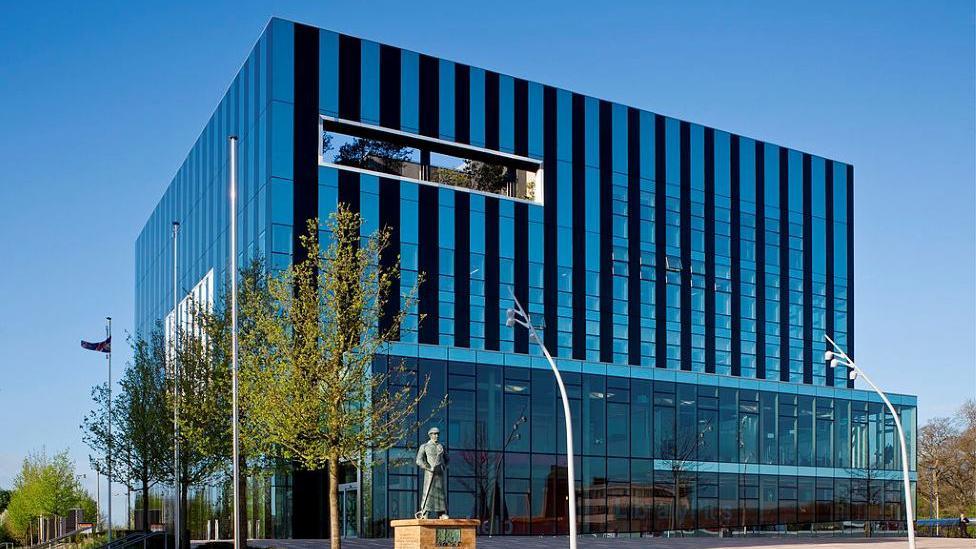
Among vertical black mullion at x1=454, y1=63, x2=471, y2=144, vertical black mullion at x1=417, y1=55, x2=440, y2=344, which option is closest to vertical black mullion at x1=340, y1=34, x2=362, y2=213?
vertical black mullion at x1=417, y1=55, x2=440, y2=344

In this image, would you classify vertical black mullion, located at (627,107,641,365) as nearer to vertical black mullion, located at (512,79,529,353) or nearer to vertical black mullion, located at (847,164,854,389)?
vertical black mullion, located at (512,79,529,353)

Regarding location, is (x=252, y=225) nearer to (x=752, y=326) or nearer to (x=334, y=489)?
(x=334, y=489)

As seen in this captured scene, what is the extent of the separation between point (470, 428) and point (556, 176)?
611 inches

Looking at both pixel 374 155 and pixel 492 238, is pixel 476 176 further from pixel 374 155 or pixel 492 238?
pixel 374 155

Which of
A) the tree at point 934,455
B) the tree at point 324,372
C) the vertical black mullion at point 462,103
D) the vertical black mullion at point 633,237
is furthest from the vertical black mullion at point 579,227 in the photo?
the tree at point 934,455

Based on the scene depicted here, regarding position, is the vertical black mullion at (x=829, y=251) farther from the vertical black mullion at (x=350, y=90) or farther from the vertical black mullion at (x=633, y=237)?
the vertical black mullion at (x=350, y=90)

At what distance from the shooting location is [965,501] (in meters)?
87.6

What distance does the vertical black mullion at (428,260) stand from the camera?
2190 inches

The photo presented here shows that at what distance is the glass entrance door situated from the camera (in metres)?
49.8

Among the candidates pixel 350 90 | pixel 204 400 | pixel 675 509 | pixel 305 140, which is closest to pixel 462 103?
pixel 350 90

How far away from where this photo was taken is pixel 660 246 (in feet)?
214

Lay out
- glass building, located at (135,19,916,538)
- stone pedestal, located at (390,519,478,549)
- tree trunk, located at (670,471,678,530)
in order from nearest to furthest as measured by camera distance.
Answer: stone pedestal, located at (390,519,478,549) < glass building, located at (135,19,916,538) < tree trunk, located at (670,471,678,530)

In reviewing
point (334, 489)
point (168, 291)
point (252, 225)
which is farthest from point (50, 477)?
point (334, 489)

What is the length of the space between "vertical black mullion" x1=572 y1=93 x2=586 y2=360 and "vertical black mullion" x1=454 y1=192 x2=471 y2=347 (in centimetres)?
674
